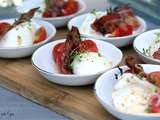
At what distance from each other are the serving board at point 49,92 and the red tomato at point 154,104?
Answer: 0.10m

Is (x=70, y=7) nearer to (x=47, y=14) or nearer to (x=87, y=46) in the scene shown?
(x=47, y=14)

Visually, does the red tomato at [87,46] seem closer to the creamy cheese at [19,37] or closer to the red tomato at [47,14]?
the creamy cheese at [19,37]

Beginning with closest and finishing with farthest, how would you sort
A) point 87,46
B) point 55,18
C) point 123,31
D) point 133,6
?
1. point 87,46
2. point 123,31
3. point 55,18
4. point 133,6

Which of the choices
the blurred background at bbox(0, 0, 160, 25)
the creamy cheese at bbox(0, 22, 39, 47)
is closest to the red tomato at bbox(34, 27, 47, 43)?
the creamy cheese at bbox(0, 22, 39, 47)

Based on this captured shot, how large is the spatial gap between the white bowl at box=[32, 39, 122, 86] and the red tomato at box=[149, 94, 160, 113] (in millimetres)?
182

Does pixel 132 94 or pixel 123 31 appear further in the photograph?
pixel 123 31

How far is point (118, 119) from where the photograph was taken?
95 centimetres

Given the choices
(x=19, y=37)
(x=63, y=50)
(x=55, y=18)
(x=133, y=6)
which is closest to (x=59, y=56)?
(x=63, y=50)

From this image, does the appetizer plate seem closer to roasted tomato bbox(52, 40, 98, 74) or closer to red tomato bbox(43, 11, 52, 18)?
red tomato bbox(43, 11, 52, 18)

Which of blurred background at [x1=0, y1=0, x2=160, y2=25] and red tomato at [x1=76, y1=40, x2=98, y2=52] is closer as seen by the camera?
red tomato at [x1=76, y1=40, x2=98, y2=52]

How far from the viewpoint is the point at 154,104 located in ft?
2.94

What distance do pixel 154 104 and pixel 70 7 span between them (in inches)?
25.3

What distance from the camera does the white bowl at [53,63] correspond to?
1.05 metres

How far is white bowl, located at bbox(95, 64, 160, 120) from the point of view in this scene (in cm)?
88
